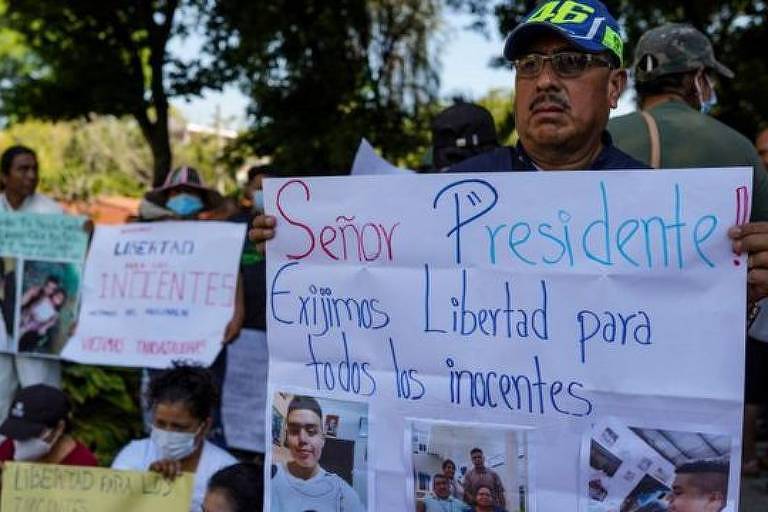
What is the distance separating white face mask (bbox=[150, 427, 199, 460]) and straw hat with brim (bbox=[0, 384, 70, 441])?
0.56 meters

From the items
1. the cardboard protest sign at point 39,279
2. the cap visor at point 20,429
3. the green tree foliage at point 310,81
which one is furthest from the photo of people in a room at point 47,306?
the green tree foliage at point 310,81

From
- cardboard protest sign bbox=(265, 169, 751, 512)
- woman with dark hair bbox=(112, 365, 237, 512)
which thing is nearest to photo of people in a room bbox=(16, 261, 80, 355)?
woman with dark hair bbox=(112, 365, 237, 512)

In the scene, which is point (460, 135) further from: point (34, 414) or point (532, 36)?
point (34, 414)

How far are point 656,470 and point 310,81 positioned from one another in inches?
451

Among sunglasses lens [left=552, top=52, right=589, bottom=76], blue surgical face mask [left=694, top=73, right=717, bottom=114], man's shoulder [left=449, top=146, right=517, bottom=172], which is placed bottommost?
man's shoulder [left=449, top=146, right=517, bottom=172]

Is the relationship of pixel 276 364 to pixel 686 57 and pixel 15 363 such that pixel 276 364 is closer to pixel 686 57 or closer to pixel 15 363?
pixel 686 57

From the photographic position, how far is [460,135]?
3.99 metres

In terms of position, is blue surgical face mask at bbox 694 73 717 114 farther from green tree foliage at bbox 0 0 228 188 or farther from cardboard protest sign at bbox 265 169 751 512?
green tree foliage at bbox 0 0 228 188

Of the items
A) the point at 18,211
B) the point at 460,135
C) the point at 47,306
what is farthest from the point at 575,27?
the point at 18,211

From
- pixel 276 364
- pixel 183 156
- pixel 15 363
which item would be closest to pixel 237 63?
pixel 15 363

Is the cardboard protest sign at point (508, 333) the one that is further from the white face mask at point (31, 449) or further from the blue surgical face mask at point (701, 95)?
the white face mask at point (31, 449)

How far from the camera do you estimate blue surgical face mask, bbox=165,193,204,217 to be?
4.93 m

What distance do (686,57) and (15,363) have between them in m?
3.62

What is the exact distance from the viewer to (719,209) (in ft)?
6.03
